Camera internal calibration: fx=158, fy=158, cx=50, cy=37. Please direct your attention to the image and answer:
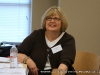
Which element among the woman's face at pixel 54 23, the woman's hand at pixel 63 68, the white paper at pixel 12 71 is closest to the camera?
the white paper at pixel 12 71

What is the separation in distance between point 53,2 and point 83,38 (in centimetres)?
105

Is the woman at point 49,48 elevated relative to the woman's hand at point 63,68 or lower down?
elevated

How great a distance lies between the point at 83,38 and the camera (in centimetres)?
292

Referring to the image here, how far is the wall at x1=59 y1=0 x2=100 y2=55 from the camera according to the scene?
285 cm

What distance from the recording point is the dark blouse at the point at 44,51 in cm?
162

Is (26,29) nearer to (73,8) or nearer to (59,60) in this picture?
(73,8)

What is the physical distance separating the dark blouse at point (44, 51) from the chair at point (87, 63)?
0.74ft

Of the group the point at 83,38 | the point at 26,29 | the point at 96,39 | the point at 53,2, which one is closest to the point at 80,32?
the point at 83,38

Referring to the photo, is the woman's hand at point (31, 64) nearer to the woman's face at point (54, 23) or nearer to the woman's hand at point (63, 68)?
the woman's hand at point (63, 68)

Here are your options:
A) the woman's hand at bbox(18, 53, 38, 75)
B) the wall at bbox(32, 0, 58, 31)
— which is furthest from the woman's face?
the wall at bbox(32, 0, 58, 31)

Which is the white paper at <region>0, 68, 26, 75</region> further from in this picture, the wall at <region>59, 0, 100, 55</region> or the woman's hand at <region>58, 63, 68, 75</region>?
the wall at <region>59, 0, 100, 55</region>

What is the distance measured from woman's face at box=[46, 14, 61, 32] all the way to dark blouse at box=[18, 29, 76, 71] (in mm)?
127

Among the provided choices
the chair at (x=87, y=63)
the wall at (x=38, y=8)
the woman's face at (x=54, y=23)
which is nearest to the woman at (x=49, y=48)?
the woman's face at (x=54, y=23)

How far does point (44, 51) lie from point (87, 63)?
0.53m
